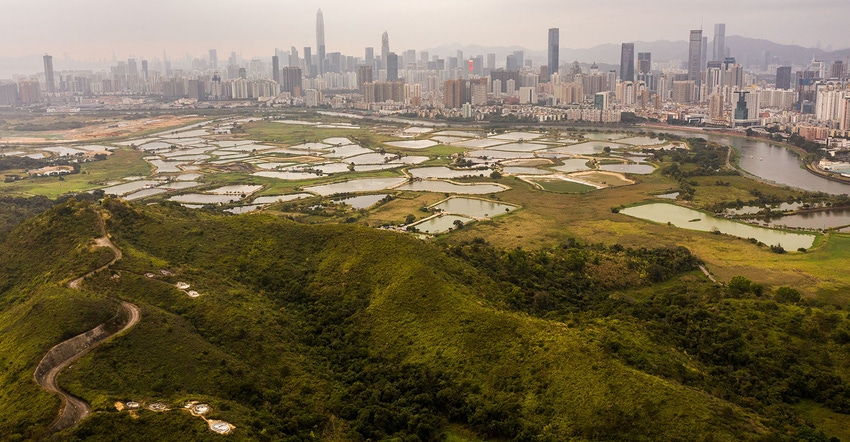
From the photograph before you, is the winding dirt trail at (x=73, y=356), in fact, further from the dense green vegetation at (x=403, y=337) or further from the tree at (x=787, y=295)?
the tree at (x=787, y=295)

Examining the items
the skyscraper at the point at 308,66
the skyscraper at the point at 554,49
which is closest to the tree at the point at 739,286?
the skyscraper at the point at 554,49

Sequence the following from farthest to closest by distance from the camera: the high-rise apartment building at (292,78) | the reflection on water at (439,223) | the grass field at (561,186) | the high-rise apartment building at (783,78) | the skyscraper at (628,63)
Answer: the skyscraper at (628,63) → the high-rise apartment building at (292,78) → the high-rise apartment building at (783,78) → the grass field at (561,186) → the reflection on water at (439,223)

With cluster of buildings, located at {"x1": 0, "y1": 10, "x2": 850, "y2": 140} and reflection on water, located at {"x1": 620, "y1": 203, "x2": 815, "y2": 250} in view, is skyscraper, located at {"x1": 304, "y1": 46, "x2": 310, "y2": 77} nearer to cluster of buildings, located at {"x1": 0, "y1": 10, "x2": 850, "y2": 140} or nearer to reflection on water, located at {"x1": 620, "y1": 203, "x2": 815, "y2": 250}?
cluster of buildings, located at {"x1": 0, "y1": 10, "x2": 850, "y2": 140}

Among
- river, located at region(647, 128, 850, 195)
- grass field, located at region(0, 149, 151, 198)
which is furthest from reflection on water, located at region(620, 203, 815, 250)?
grass field, located at region(0, 149, 151, 198)

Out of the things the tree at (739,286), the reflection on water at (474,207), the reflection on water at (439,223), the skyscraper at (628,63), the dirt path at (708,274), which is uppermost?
the skyscraper at (628,63)

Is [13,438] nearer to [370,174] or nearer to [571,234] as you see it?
[571,234]

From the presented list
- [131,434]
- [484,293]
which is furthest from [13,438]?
[484,293]

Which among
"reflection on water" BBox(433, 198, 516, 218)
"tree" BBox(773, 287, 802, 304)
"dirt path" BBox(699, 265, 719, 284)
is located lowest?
"dirt path" BBox(699, 265, 719, 284)
